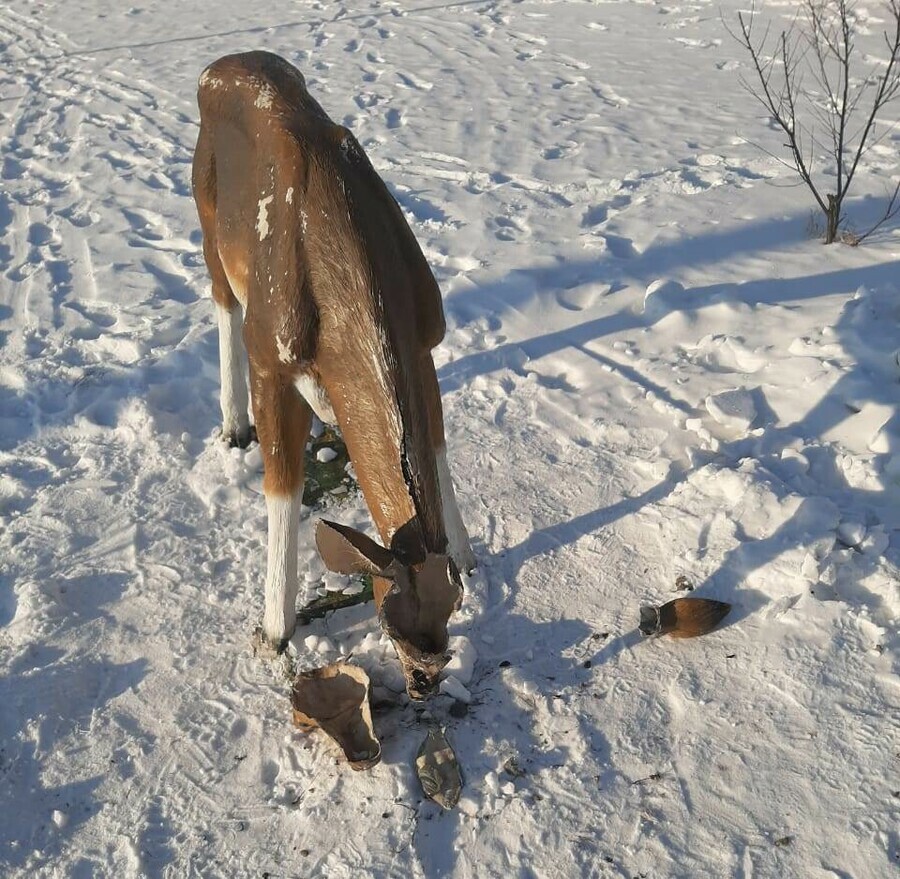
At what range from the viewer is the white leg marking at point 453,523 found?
12.4 feet

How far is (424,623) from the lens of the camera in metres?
2.46

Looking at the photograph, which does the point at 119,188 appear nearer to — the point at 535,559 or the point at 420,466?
the point at 535,559

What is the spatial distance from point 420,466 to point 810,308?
3744 mm

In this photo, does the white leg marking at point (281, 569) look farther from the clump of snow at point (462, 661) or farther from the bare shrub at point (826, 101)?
the bare shrub at point (826, 101)

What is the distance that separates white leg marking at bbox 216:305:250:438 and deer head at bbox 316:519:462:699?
250 cm

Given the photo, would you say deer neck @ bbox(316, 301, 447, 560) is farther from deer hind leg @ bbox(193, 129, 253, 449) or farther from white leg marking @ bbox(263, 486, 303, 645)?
deer hind leg @ bbox(193, 129, 253, 449)

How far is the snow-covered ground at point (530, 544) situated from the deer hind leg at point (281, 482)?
179mm

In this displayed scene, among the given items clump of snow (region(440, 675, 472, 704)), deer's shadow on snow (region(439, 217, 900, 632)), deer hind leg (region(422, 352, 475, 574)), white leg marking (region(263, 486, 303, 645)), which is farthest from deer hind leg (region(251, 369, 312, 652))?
deer's shadow on snow (region(439, 217, 900, 632))

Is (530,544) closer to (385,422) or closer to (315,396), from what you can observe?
(315,396)

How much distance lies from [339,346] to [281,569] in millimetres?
1152

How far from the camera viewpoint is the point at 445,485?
380 cm

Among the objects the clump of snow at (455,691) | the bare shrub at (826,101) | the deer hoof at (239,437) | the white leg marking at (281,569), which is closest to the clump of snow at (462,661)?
the clump of snow at (455,691)

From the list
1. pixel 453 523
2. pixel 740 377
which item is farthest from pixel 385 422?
pixel 740 377

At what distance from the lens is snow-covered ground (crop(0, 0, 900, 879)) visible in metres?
3.06
